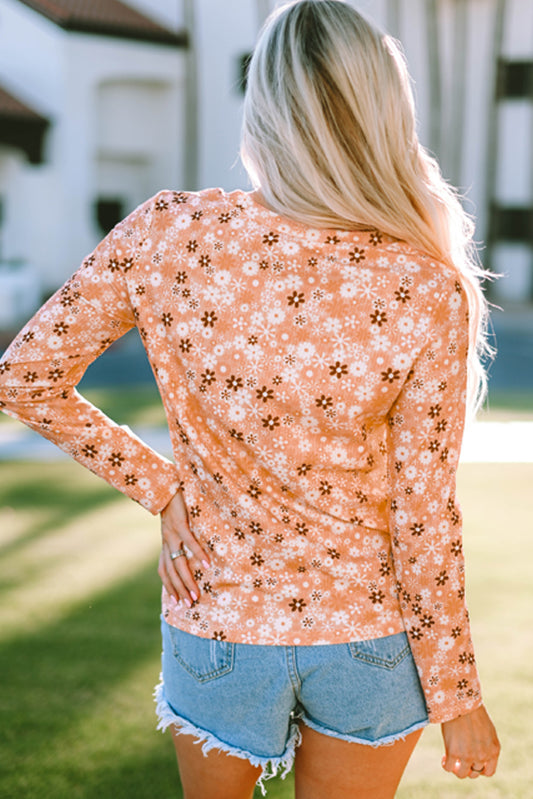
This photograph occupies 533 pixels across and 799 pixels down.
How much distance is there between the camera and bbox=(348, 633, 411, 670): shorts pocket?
128 cm

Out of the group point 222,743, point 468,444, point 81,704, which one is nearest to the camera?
point 222,743

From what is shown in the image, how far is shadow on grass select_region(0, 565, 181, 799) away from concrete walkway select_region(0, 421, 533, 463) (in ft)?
9.67

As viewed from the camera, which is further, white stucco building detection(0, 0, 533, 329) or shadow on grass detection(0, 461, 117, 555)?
white stucco building detection(0, 0, 533, 329)

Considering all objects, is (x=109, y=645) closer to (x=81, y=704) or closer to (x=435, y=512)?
(x=81, y=704)

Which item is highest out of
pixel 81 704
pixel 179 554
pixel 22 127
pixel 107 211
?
pixel 179 554

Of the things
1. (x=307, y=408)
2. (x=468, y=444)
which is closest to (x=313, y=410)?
(x=307, y=408)

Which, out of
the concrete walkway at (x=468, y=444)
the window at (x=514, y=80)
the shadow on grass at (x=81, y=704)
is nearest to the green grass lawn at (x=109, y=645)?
the shadow on grass at (x=81, y=704)

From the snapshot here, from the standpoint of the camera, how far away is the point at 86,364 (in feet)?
4.67

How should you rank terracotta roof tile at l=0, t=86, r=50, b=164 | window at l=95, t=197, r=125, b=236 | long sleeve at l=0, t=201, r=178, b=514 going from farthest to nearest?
window at l=95, t=197, r=125, b=236
terracotta roof tile at l=0, t=86, r=50, b=164
long sleeve at l=0, t=201, r=178, b=514

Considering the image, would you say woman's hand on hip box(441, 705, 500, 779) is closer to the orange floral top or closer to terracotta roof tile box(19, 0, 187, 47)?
the orange floral top

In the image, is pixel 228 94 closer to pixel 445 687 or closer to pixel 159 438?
pixel 159 438

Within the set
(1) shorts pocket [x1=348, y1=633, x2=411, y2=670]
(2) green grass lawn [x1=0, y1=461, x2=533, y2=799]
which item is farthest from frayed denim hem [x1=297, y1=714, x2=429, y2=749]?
(2) green grass lawn [x1=0, y1=461, x2=533, y2=799]

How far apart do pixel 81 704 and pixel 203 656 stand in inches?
77.6

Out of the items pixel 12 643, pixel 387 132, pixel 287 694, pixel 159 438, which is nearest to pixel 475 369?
pixel 387 132
